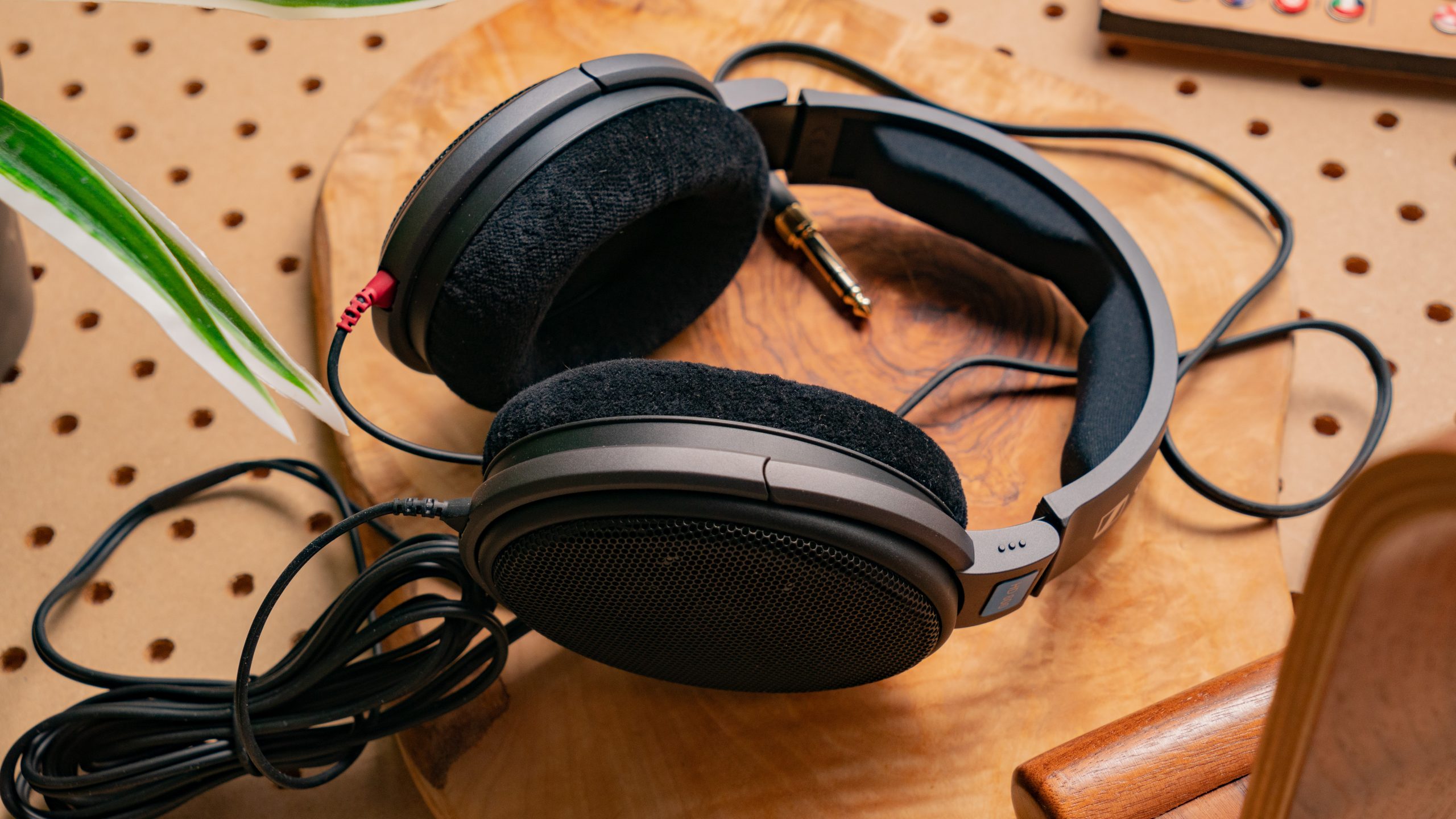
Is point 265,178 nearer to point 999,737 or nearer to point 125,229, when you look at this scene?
point 125,229

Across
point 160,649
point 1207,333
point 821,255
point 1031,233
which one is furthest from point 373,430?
point 1207,333

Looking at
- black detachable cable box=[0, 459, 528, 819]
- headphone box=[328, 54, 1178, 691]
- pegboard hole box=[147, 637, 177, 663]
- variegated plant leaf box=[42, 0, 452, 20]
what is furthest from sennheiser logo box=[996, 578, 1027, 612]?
pegboard hole box=[147, 637, 177, 663]

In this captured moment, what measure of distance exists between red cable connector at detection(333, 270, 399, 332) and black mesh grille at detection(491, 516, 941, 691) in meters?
0.15

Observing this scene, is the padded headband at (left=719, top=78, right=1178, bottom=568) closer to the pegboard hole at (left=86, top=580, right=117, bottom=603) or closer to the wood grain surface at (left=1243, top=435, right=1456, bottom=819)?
the wood grain surface at (left=1243, top=435, right=1456, bottom=819)

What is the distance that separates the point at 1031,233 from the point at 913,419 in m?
0.14

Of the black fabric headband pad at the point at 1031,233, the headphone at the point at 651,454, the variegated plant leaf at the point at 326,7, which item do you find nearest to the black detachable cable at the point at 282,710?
the headphone at the point at 651,454

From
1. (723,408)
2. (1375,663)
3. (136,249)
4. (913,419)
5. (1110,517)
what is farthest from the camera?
(913,419)

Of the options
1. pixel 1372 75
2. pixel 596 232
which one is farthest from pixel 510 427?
pixel 1372 75

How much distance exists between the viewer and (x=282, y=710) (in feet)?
1.82

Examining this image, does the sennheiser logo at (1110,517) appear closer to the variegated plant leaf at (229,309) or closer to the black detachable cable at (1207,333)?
the black detachable cable at (1207,333)

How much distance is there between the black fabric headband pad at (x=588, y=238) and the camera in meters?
0.52

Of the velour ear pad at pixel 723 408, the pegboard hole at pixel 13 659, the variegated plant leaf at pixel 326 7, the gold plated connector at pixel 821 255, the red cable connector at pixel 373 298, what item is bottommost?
the pegboard hole at pixel 13 659

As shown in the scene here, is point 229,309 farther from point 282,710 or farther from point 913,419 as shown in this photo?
point 913,419

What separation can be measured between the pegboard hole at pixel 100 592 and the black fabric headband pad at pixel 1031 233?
560 mm
